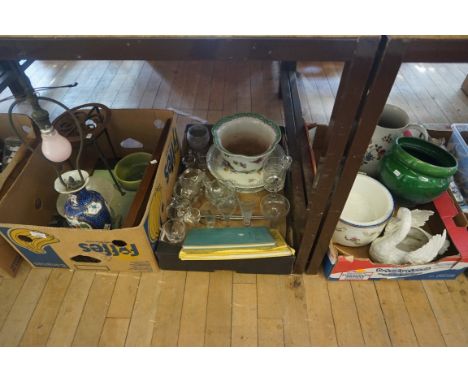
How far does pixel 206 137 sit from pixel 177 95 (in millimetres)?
688

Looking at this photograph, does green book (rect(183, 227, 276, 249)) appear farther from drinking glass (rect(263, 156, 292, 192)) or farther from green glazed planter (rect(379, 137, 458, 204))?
green glazed planter (rect(379, 137, 458, 204))

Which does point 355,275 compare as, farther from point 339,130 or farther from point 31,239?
point 31,239

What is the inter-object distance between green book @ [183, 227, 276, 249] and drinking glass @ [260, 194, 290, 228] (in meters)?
0.06

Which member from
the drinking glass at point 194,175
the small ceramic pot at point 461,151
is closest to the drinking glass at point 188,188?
the drinking glass at point 194,175

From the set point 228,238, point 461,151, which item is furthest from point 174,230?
point 461,151

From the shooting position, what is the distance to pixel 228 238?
0.94 metres

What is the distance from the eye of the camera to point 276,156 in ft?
3.61

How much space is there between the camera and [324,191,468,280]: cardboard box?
0.90 metres

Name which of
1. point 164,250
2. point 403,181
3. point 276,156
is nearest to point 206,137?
point 276,156

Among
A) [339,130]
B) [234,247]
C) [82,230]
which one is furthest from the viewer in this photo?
[234,247]

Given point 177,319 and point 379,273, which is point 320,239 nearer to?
point 379,273

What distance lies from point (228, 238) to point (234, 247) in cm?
4

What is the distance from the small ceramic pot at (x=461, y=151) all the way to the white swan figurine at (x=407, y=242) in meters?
0.29

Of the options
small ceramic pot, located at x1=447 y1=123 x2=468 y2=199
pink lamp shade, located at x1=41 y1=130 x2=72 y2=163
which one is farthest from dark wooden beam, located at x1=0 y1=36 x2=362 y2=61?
small ceramic pot, located at x1=447 y1=123 x2=468 y2=199
